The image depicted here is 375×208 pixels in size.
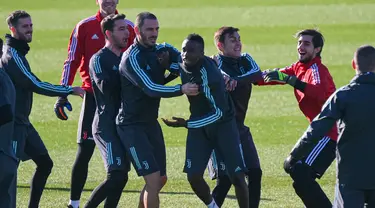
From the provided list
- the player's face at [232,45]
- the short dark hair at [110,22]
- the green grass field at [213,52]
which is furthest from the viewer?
the green grass field at [213,52]

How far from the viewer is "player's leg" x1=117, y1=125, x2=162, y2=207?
31.3 feet

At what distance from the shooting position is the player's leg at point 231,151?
9.55 metres

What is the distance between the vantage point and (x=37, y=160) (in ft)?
34.2

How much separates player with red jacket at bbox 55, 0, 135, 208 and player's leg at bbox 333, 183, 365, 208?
355cm

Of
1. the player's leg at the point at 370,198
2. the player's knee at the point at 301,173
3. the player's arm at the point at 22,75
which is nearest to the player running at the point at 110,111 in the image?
the player's arm at the point at 22,75

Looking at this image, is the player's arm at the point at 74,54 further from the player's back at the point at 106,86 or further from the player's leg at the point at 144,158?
the player's leg at the point at 144,158

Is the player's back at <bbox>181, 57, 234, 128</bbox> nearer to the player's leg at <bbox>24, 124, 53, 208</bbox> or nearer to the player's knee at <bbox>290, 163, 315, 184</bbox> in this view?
the player's knee at <bbox>290, 163, 315, 184</bbox>

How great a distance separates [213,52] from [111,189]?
9.61 meters

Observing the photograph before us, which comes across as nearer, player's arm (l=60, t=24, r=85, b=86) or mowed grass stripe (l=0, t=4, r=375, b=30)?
player's arm (l=60, t=24, r=85, b=86)

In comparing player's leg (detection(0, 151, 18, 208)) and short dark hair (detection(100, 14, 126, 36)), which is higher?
short dark hair (detection(100, 14, 126, 36))

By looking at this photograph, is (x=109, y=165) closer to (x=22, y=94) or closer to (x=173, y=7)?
(x=22, y=94)

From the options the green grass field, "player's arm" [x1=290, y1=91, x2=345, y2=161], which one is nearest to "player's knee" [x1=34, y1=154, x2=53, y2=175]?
the green grass field

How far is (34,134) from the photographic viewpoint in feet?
34.1

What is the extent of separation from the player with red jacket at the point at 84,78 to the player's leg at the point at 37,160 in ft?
1.41
